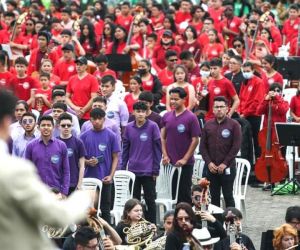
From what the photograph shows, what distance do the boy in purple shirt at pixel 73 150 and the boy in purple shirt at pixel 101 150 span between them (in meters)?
0.48

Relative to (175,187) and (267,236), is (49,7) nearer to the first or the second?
(175,187)

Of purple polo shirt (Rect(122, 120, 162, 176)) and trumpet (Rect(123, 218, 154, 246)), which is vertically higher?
purple polo shirt (Rect(122, 120, 162, 176))

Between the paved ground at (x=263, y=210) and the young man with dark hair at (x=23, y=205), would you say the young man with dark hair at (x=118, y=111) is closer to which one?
the paved ground at (x=263, y=210)

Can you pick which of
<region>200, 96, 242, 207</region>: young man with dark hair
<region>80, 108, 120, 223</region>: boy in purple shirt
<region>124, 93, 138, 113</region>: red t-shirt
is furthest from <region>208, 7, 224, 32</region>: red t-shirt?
Result: <region>80, 108, 120, 223</region>: boy in purple shirt

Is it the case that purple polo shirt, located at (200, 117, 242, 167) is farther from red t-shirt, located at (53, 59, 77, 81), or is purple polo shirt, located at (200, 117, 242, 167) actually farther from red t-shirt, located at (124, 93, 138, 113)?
Answer: red t-shirt, located at (53, 59, 77, 81)

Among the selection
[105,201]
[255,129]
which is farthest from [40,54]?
[105,201]

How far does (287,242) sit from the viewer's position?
12227mm

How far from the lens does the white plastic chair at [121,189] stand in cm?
1625

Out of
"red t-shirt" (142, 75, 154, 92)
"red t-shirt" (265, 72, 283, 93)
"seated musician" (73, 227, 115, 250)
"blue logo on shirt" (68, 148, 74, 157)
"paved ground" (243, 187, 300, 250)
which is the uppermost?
"red t-shirt" (265, 72, 283, 93)

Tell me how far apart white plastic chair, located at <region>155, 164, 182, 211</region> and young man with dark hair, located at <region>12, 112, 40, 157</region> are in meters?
1.77

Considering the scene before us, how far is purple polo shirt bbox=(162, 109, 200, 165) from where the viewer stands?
1656cm

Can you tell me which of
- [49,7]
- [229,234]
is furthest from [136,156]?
[49,7]

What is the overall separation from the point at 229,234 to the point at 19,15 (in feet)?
52.4

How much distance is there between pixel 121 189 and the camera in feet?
53.8
